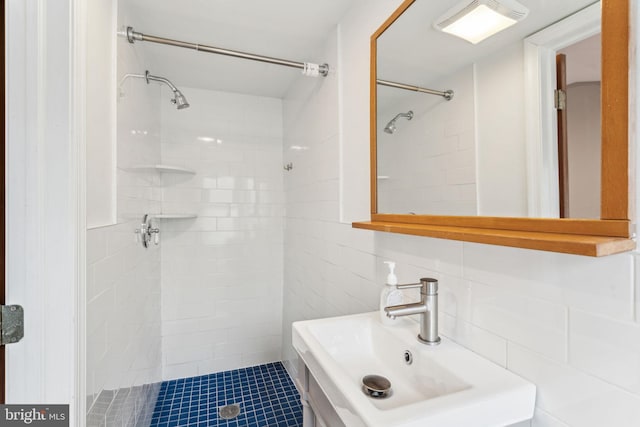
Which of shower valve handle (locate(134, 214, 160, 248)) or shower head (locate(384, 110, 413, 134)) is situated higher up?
shower head (locate(384, 110, 413, 134))

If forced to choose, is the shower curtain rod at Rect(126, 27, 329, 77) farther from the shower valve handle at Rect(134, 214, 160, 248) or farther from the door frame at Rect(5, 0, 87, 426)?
the shower valve handle at Rect(134, 214, 160, 248)

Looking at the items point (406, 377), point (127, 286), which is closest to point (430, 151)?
point (406, 377)

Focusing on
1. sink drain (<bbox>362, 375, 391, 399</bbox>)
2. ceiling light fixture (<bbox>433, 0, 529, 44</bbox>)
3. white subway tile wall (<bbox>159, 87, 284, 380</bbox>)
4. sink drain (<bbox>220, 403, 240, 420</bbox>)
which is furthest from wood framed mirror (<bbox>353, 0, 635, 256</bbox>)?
white subway tile wall (<bbox>159, 87, 284, 380</bbox>)

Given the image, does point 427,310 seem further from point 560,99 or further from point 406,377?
point 560,99

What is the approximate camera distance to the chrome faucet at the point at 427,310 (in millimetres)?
860

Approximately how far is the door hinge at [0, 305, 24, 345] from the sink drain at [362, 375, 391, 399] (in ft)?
3.09

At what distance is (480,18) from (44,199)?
127 cm

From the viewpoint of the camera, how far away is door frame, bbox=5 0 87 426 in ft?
2.60

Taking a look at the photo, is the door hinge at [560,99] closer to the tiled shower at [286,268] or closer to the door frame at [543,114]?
the door frame at [543,114]

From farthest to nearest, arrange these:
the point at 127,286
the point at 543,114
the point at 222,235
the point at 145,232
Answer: the point at 222,235, the point at 145,232, the point at 127,286, the point at 543,114

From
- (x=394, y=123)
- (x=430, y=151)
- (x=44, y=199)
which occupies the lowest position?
(x=44, y=199)

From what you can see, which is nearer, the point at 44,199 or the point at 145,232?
the point at 44,199

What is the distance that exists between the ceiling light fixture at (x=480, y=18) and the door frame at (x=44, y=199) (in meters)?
1.08

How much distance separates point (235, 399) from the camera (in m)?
2.08
